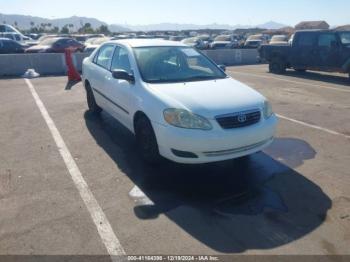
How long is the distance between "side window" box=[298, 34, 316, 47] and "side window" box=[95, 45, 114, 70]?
10.1 m

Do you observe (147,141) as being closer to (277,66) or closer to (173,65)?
(173,65)

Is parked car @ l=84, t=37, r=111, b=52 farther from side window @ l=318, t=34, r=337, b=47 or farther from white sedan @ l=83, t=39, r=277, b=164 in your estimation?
white sedan @ l=83, t=39, r=277, b=164

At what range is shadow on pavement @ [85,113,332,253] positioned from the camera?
3.58 metres

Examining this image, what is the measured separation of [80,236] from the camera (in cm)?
352

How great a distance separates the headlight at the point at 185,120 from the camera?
439 cm

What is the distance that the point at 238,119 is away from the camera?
14.8ft

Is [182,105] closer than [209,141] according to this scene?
No

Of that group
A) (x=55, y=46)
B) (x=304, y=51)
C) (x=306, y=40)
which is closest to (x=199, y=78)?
(x=304, y=51)

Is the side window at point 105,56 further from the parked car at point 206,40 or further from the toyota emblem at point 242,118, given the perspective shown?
the parked car at point 206,40

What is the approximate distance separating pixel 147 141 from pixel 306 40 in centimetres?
1170

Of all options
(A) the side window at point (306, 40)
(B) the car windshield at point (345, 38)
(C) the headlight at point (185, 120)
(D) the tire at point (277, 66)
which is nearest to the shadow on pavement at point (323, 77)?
(D) the tire at point (277, 66)

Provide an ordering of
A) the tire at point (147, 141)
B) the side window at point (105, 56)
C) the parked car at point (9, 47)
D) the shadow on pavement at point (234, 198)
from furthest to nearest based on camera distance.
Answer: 1. the parked car at point (9, 47)
2. the side window at point (105, 56)
3. the tire at point (147, 141)
4. the shadow on pavement at point (234, 198)

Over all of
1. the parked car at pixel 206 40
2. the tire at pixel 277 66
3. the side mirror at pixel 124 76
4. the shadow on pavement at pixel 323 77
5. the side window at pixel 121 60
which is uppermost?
the side window at pixel 121 60

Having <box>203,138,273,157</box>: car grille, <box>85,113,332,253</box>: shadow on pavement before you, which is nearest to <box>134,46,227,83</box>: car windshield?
<box>85,113,332,253</box>: shadow on pavement
